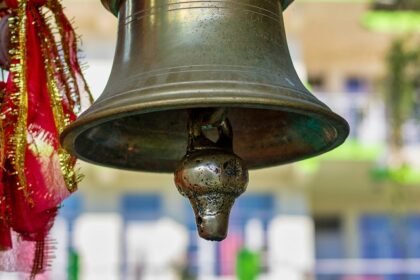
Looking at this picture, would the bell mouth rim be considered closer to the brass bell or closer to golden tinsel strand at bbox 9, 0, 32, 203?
the brass bell

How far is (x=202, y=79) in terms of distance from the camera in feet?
4.71

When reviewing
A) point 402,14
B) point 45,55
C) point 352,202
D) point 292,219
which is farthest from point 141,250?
point 45,55

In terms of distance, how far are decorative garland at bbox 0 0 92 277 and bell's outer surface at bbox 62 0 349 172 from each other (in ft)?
0.26

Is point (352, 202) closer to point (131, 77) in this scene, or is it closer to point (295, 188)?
point (295, 188)

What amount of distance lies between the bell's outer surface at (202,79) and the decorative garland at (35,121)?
0.08 m

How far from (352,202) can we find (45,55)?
43.2 feet

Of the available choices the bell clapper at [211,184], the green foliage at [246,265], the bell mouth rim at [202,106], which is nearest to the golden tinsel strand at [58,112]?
the bell mouth rim at [202,106]

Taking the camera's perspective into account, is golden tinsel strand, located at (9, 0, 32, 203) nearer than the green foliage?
Yes

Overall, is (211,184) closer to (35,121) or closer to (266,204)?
(35,121)

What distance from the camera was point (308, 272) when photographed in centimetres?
1287

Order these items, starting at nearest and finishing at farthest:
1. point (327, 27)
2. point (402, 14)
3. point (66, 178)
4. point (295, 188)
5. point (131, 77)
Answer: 1. point (131, 77)
2. point (66, 178)
3. point (402, 14)
4. point (295, 188)
5. point (327, 27)

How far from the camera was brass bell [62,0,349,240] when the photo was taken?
1420 mm

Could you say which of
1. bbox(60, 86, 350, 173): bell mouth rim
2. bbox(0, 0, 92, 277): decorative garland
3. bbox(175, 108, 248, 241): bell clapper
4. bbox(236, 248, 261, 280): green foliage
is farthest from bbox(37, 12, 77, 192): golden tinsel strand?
bbox(236, 248, 261, 280): green foliage

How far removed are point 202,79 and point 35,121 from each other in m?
0.44
